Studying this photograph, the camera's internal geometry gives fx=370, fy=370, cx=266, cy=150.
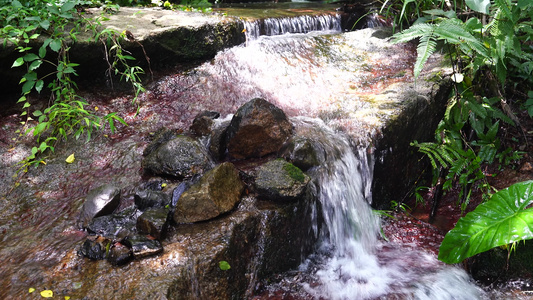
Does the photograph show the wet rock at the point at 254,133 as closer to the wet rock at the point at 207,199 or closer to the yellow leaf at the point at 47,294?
the wet rock at the point at 207,199

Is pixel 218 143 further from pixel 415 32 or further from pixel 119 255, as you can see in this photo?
pixel 415 32

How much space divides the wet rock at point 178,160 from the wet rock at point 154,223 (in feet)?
1.85

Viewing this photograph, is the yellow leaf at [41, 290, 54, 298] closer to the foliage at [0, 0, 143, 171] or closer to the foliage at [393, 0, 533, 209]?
the foliage at [0, 0, 143, 171]

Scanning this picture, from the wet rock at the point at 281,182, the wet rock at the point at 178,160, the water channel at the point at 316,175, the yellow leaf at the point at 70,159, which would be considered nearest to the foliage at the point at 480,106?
the water channel at the point at 316,175

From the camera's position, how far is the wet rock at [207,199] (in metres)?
2.61

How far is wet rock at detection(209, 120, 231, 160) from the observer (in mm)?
3396

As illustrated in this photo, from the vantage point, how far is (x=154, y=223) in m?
2.45

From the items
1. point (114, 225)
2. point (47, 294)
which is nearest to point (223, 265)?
point (114, 225)

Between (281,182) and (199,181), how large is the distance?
615 mm

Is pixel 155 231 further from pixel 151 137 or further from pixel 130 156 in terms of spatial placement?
pixel 151 137

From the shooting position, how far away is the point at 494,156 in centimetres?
382

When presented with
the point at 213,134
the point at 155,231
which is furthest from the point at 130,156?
the point at 155,231

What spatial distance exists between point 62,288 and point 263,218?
131cm

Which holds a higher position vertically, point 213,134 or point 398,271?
point 213,134
